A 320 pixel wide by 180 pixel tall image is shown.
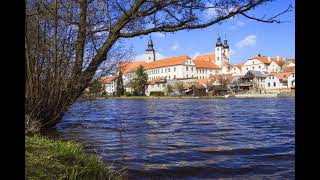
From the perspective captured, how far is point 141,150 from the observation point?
11.7 metres

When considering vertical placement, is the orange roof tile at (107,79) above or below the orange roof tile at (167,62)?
below

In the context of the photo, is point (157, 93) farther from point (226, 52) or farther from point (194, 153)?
point (194, 153)

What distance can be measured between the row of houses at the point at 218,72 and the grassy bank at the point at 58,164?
76.3 metres

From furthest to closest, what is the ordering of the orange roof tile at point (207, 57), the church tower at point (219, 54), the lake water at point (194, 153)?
the orange roof tile at point (207, 57)
the church tower at point (219, 54)
the lake water at point (194, 153)

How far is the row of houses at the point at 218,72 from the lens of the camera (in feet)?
373

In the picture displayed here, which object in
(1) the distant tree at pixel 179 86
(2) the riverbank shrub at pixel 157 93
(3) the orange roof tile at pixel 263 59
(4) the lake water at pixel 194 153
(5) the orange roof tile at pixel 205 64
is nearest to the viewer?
(4) the lake water at pixel 194 153

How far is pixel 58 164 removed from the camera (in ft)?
19.9

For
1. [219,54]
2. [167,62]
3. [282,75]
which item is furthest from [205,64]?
[282,75]

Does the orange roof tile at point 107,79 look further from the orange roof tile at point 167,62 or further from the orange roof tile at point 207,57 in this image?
the orange roof tile at point 207,57

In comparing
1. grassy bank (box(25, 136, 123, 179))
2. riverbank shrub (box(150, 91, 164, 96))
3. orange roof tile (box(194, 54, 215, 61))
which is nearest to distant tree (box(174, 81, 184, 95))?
riverbank shrub (box(150, 91, 164, 96))

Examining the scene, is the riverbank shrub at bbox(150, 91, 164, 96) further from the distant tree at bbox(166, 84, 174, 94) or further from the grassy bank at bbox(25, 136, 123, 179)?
the grassy bank at bbox(25, 136, 123, 179)

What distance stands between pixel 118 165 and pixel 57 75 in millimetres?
3132

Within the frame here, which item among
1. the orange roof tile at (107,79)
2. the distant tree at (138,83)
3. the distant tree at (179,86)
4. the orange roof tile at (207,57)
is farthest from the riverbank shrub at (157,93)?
the orange roof tile at (107,79)
